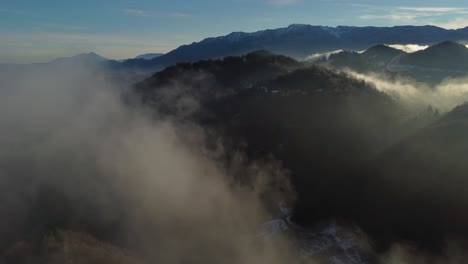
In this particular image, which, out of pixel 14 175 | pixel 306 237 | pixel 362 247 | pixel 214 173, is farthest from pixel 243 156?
pixel 14 175

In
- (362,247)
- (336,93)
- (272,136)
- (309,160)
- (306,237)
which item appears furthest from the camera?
(336,93)

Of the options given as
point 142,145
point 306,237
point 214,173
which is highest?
point 142,145

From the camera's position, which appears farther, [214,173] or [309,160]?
[309,160]

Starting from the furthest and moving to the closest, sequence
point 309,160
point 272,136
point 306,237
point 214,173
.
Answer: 1. point 272,136
2. point 309,160
3. point 214,173
4. point 306,237

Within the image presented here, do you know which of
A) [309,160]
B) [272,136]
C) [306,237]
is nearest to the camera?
[306,237]

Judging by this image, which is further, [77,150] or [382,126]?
[382,126]

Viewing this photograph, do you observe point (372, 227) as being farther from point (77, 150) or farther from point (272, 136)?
point (77, 150)

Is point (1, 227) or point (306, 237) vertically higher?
point (1, 227)

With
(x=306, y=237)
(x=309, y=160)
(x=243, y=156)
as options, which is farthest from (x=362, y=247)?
(x=243, y=156)

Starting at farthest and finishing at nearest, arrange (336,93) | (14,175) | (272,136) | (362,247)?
(336,93)
(272,136)
(14,175)
(362,247)

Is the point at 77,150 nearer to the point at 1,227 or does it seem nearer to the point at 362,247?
the point at 1,227
